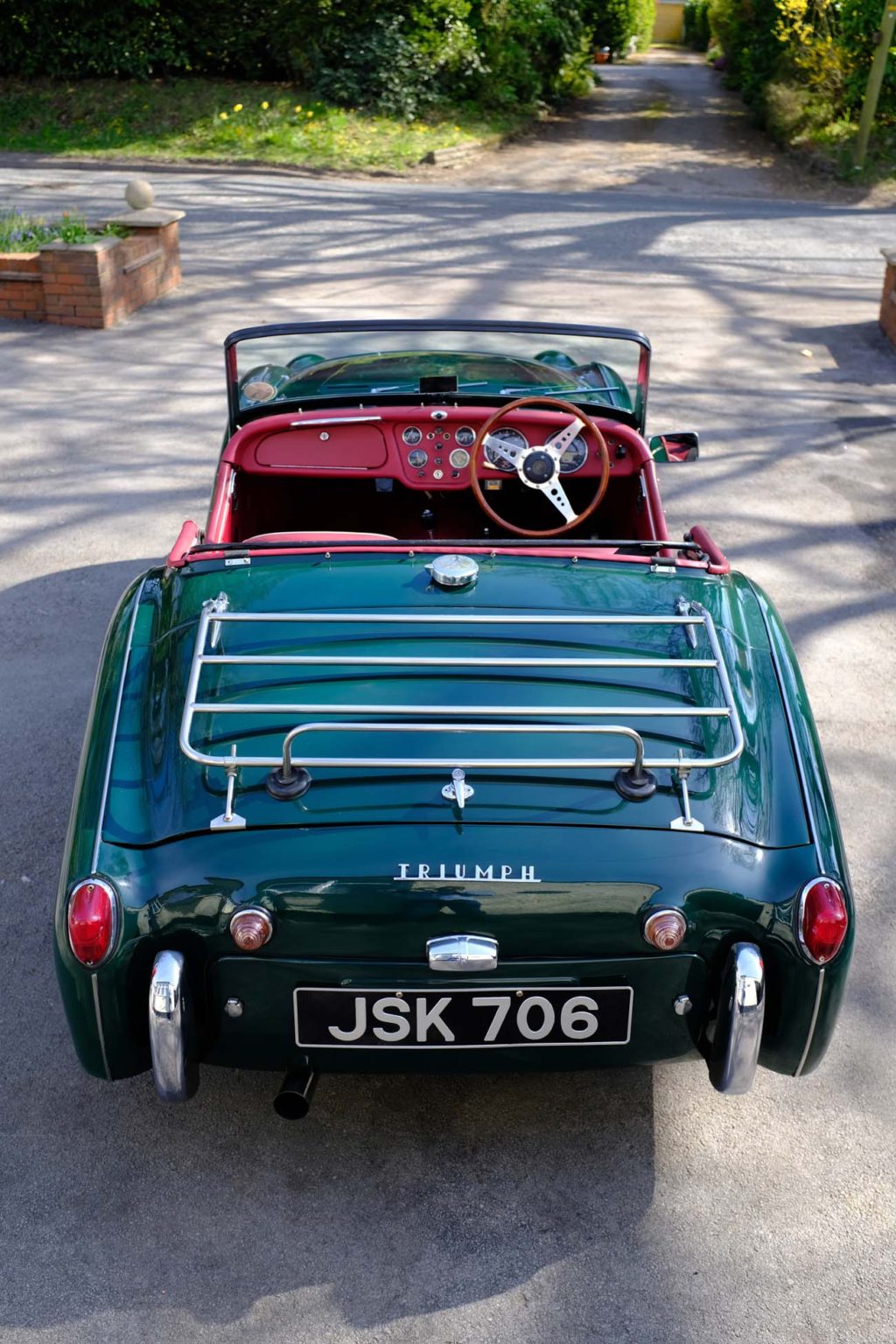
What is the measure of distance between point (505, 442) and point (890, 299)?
23.7 ft

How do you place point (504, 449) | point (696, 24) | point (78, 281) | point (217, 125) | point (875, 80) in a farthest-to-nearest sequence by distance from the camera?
point (696, 24), point (217, 125), point (875, 80), point (78, 281), point (504, 449)

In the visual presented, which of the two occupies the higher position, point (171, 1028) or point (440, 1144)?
point (171, 1028)

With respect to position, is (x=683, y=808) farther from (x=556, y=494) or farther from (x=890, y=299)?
(x=890, y=299)

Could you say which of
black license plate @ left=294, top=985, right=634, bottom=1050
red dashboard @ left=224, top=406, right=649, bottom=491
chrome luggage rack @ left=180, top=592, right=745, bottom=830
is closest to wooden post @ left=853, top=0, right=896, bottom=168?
red dashboard @ left=224, top=406, right=649, bottom=491

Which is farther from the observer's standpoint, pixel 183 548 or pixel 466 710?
pixel 183 548

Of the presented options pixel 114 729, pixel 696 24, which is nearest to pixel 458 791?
pixel 114 729

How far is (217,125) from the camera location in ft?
59.8

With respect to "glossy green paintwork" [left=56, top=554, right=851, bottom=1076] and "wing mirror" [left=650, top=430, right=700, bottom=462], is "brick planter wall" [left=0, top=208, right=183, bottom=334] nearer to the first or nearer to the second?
"wing mirror" [left=650, top=430, right=700, bottom=462]

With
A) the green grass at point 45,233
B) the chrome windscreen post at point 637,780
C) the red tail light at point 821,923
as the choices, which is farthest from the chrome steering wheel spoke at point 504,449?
the green grass at point 45,233

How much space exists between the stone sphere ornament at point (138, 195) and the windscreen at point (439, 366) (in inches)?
240

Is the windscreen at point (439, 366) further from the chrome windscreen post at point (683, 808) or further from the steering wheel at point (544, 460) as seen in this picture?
the chrome windscreen post at point (683, 808)

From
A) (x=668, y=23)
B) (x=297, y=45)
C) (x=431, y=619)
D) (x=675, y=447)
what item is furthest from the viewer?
(x=668, y=23)

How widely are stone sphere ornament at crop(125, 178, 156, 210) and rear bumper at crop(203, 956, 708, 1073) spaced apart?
9195 millimetres

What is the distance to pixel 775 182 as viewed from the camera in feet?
56.4
